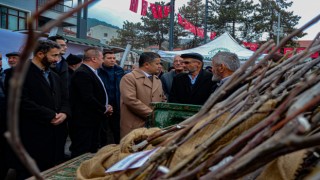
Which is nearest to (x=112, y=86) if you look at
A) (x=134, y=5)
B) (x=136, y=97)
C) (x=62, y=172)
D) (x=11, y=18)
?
Result: (x=136, y=97)

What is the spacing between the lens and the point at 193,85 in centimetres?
462

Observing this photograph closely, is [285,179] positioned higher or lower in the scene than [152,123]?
higher

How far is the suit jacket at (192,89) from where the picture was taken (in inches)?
179

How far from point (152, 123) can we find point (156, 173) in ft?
7.08

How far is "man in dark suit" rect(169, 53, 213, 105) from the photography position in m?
4.55

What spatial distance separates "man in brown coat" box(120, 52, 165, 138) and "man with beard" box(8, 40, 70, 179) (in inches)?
38.4

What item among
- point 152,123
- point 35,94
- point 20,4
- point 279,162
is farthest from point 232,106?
point 20,4

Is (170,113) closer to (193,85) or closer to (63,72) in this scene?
(193,85)

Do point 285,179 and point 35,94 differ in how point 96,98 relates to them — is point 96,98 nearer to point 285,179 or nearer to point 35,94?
point 35,94

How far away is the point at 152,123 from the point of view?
3.41 metres

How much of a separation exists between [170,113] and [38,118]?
126cm

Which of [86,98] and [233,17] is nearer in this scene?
[86,98]

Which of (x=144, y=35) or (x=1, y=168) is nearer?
(x=1, y=168)

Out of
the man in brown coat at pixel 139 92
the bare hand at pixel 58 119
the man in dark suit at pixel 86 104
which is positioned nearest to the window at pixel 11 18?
the man in dark suit at pixel 86 104
